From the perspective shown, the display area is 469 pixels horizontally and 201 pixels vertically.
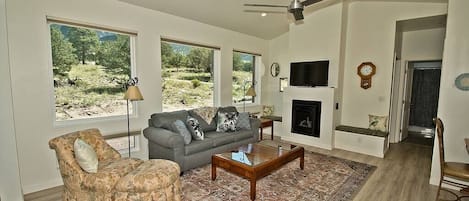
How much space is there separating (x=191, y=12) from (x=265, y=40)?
115 inches

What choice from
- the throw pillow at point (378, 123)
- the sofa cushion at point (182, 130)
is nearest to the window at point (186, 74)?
Result: the sofa cushion at point (182, 130)

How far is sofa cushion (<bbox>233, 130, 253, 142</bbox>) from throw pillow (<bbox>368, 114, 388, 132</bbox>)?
8.51ft

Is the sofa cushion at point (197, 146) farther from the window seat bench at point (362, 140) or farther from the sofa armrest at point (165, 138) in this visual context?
the window seat bench at point (362, 140)

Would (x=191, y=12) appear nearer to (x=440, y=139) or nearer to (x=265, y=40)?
(x=265, y=40)

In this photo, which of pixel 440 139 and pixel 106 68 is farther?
pixel 106 68

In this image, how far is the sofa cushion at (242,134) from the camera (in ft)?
13.8

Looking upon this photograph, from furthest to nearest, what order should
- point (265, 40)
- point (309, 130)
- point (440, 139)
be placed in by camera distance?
point (265, 40), point (309, 130), point (440, 139)

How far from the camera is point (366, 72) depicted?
192 inches

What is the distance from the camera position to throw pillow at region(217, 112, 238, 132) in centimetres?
435

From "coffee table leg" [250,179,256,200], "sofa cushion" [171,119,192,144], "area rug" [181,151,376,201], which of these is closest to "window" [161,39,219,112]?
"sofa cushion" [171,119,192,144]

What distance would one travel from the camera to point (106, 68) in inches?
143

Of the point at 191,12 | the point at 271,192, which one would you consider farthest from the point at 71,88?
the point at 271,192

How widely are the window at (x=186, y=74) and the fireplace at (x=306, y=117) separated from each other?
199cm

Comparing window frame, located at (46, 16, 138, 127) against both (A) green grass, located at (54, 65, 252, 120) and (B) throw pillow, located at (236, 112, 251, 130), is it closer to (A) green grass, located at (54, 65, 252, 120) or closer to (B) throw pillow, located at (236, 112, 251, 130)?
(A) green grass, located at (54, 65, 252, 120)
